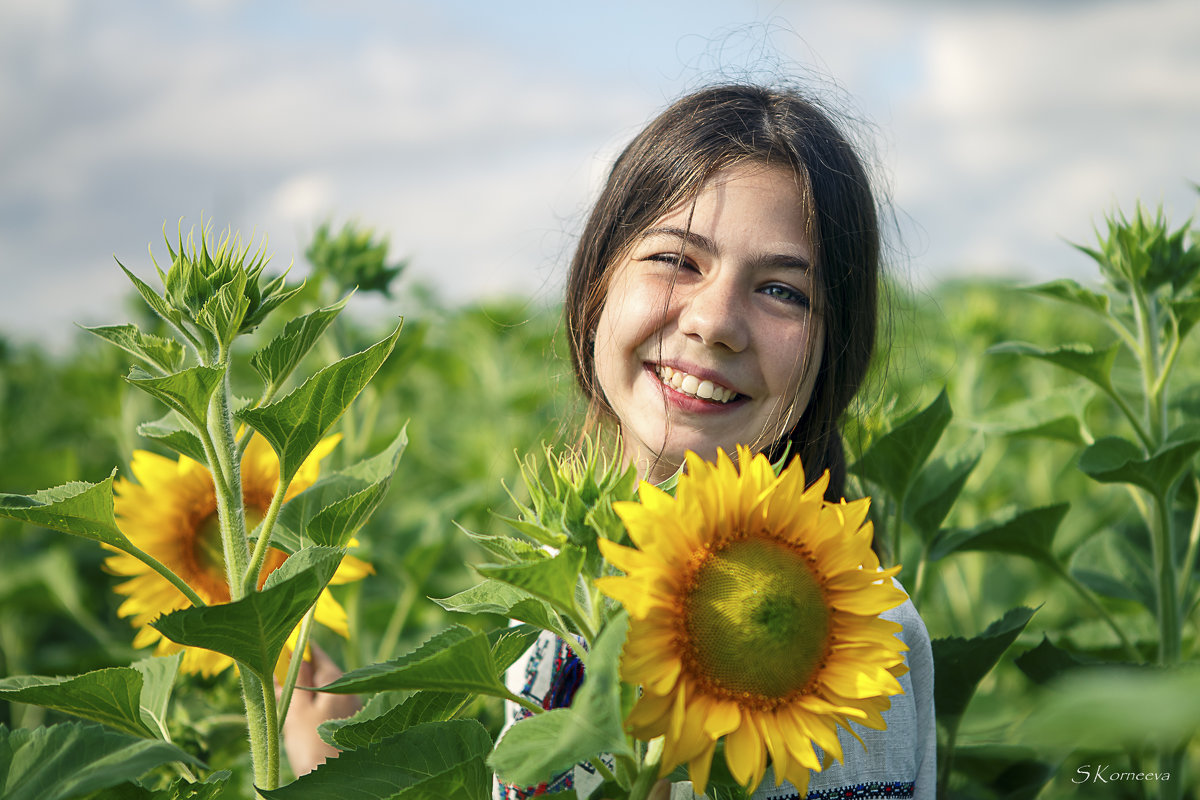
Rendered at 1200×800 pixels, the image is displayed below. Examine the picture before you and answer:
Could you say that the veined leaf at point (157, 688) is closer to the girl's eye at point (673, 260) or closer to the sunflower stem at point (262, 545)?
the sunflower stem at point (262, 545)

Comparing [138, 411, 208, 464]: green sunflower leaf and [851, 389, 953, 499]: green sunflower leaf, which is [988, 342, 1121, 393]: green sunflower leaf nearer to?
[851, 389, 953, 499]: green sunflower leaf

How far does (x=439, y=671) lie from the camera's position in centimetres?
74

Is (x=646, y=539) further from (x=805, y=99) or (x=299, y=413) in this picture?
(x=805, y=99)

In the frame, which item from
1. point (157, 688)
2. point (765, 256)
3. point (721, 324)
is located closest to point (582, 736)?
point (157, 688)

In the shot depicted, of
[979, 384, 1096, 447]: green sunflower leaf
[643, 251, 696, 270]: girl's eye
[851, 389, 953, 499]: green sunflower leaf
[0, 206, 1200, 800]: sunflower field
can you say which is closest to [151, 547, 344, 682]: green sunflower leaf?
[0, 206, 1200, 800]: sunflower field

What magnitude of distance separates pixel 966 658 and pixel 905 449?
298 mm

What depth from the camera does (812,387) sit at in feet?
4.77

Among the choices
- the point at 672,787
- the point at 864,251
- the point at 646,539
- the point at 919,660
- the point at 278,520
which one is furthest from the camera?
the point at 864,251

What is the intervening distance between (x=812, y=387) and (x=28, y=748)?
1063mm

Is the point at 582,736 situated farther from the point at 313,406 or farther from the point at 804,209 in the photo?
the point at 804,209

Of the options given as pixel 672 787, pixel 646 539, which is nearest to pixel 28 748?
pixel 646 539

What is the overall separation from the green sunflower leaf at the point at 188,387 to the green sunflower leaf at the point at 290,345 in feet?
0.21

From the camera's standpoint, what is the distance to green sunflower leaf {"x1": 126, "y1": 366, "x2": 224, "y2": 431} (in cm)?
78

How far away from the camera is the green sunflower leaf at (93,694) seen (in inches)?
32.9
